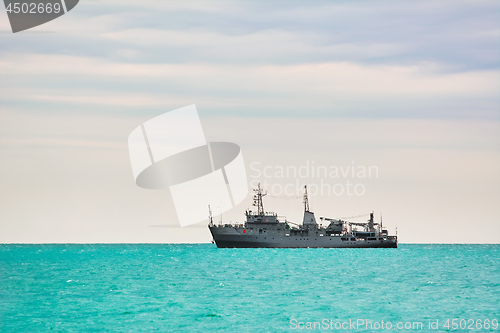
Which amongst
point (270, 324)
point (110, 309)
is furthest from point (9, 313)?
point (270, 324)

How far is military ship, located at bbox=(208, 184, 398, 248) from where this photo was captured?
5162 inches

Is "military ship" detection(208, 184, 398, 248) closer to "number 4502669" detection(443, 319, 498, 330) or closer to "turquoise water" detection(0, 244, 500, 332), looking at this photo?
"turquoise water" detection(0, 244, 500, 332)

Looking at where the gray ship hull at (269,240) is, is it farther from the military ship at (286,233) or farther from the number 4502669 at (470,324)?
the number 4502669 at (470,324)

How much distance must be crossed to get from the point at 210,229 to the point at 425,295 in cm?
9479

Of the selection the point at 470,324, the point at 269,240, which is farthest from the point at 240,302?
the point at 269,240

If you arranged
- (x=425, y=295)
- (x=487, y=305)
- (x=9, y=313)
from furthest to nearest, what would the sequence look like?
(x=425, y=295), (x=487, y=305), (x=9, y=313)

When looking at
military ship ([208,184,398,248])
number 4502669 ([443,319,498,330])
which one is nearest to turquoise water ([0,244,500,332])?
number 4502669 ([443,319,498,330])

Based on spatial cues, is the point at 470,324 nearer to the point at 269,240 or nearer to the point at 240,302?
the point at 240,302

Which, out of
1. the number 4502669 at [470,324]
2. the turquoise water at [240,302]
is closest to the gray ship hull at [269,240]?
the turquoise water at [240,302]

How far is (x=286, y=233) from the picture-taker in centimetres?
13425

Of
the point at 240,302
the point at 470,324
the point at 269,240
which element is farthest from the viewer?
the point at 269,240

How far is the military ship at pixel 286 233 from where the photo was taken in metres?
131

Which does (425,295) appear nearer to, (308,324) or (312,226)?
(308,324)

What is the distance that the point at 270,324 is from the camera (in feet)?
103
